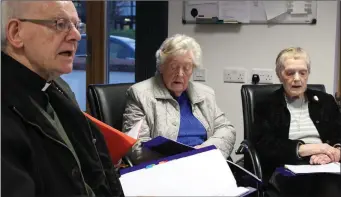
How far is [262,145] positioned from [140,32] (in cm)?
151

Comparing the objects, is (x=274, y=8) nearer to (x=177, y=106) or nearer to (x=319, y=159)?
(x=177, y=106)

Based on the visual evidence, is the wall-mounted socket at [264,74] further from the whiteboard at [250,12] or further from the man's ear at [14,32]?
the man's ear at [14,32]

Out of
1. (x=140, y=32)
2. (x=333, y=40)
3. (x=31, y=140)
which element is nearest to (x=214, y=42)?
(x=140, y=32)

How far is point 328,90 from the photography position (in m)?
2.93

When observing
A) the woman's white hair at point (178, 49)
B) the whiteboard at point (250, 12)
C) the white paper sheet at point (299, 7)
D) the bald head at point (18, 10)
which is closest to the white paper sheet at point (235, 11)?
the whiteboard at point (250, 12)

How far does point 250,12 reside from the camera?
3061mm

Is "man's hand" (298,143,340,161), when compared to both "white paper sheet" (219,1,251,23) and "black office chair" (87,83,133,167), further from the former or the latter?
"white paper sheet" (219,1,251,23)

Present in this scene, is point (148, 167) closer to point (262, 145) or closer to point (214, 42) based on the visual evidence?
point (262, 145)

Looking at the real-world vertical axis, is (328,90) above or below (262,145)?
above

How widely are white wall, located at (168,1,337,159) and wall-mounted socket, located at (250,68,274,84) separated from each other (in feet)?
0.10

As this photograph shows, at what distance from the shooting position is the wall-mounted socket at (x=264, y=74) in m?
3.06

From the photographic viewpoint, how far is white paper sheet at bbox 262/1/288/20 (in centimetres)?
296

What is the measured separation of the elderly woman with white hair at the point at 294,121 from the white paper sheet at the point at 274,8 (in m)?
0.68

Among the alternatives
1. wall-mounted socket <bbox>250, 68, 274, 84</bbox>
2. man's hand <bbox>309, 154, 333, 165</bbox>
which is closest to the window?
wall-mounted socket <bbox>250, 68, 274, 84</bbox>
